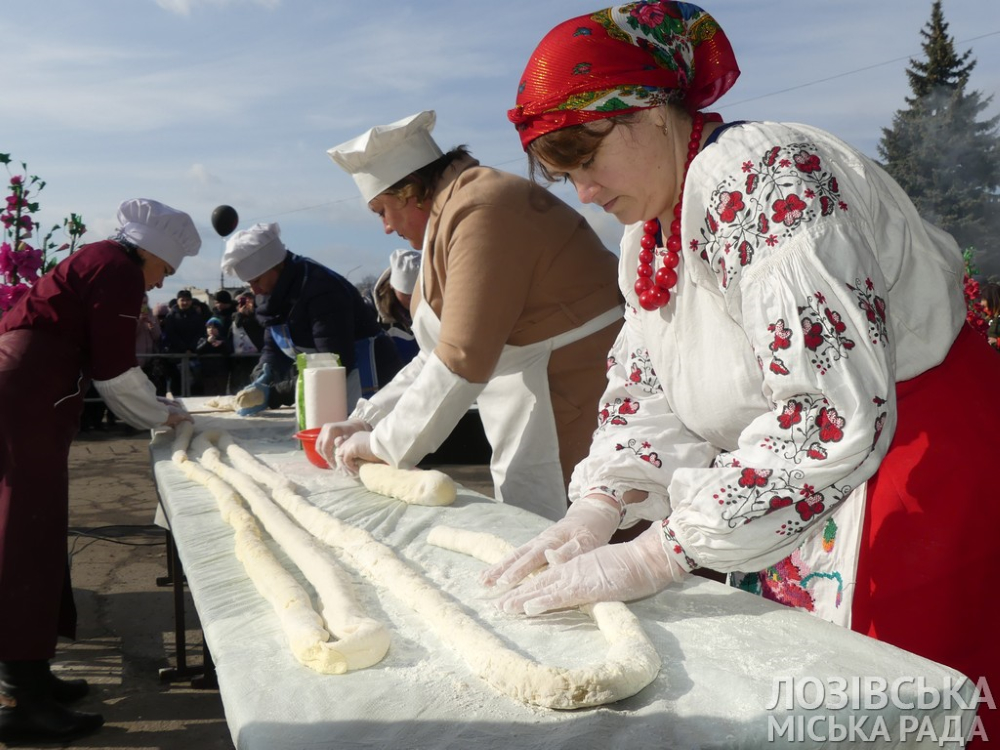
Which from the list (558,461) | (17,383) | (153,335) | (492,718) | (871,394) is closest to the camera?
(492,718)

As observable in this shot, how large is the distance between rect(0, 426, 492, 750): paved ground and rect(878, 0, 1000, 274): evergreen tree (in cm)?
2324

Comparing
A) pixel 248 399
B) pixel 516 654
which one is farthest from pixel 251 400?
pixel 516 654

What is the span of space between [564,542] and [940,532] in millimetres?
651

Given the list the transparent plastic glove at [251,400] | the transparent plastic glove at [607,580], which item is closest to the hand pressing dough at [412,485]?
the transparent plastic glove at [607,580]

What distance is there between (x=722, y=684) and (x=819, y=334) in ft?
1.65

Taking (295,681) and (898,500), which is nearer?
(295,681)

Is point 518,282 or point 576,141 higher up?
point 576,141

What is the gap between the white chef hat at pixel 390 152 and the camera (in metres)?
2.84

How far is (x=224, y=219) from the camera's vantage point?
654 cm

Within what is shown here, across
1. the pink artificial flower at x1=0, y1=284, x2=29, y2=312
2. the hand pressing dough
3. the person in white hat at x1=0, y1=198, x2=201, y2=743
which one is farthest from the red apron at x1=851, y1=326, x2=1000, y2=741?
the pink artificial flower at x1=0, y1=284, x2=29, y2=312

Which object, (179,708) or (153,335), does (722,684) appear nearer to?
(179,708)

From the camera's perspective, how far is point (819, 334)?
3.97 feet

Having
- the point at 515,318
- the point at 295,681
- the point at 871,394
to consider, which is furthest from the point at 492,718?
the point at 515,318

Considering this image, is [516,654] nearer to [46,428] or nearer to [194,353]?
[46,428]
